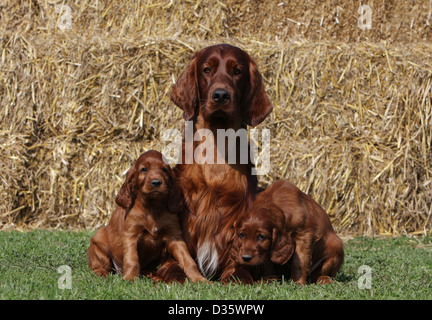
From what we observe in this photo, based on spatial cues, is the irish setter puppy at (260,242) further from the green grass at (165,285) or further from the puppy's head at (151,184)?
the puppy's head at (151,184)

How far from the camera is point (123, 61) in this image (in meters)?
6.23

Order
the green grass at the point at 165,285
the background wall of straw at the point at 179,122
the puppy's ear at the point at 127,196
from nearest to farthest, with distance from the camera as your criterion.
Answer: the green grass at the point at 165,285 → the puppy's ear at the point at 127,196 → the background wall of straw at the point at 179,122

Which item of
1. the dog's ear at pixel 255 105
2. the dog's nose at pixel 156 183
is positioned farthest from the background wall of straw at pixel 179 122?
the dog's nose at pixel 156 183

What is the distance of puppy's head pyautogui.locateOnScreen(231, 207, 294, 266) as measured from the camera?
3381 millimetres

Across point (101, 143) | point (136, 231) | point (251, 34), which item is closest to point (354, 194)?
point (251, 34)

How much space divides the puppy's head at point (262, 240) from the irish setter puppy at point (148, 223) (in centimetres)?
34

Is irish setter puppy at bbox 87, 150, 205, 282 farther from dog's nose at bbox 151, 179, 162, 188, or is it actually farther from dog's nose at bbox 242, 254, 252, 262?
dog's nose at bbox 242, 254, 252, 262

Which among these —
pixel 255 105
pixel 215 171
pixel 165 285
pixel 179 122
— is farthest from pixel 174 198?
pixel 179 122

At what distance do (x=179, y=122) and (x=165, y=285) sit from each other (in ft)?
10.3

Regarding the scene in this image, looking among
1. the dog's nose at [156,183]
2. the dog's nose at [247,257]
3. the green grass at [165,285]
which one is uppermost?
the dog's nose at [156,183]

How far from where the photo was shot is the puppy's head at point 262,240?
11.1 ft

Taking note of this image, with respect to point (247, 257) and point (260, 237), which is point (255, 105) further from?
point (247, 257)

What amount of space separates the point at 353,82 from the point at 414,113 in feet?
2.20

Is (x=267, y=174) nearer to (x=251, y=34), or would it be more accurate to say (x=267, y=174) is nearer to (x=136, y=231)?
(x=251, y=34)
